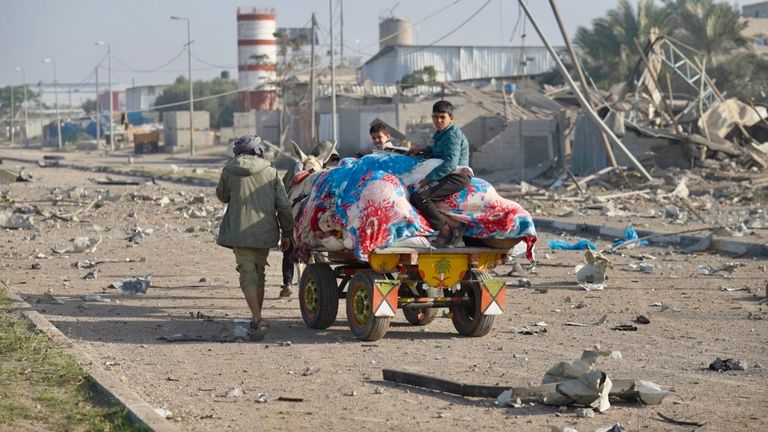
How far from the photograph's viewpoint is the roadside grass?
7.14 meters

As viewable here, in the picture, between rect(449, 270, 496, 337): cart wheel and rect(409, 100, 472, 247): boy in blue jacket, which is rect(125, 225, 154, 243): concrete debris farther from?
rect(409, 100, 472, 247): boy in blue jacket

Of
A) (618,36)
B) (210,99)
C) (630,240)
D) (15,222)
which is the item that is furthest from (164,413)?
(210,99)

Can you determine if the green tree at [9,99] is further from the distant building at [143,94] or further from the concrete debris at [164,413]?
the concrete debris at [164,413]

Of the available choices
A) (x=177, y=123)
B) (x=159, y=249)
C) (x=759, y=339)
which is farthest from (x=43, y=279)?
(x=177, y=123)

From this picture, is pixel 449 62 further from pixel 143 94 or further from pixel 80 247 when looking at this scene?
pixel 143 94

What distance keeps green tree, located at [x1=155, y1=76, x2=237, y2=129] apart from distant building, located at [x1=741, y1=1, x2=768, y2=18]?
1942 inches

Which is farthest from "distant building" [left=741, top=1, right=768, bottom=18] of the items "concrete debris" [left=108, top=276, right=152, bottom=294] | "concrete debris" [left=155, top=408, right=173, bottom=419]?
"concrete debris" [left=155, top=408, right=173, bottom=419]

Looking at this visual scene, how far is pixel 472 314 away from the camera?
10.9 metres

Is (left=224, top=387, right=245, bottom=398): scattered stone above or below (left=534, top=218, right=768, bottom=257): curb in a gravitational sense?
above

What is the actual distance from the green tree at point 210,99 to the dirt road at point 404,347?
10662 cm

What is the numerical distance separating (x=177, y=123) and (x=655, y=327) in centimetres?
7559

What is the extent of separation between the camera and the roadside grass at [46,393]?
23.4 ft

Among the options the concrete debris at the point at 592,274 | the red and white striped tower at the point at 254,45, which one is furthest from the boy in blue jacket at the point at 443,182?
the red and white striped tower at the point at 254,45

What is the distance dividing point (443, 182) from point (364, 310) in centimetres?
128
